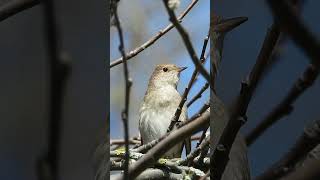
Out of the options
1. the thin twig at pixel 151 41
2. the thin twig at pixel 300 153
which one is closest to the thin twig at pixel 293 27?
the thin twig at pixel 300 153

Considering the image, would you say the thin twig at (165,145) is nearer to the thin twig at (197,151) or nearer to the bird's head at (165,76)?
the thin twig at (197,151)

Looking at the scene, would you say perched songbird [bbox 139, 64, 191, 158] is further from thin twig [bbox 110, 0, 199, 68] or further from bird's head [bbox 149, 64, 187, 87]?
thin twig [bbox 110, 0, 199, 68]

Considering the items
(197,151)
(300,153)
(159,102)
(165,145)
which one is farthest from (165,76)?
(300,153)

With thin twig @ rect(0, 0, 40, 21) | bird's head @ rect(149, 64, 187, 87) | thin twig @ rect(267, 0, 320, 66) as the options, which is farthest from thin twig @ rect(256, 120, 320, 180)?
bird's head @ rect(149, 64, 187, 87)

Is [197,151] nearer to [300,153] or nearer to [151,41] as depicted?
[151,41]

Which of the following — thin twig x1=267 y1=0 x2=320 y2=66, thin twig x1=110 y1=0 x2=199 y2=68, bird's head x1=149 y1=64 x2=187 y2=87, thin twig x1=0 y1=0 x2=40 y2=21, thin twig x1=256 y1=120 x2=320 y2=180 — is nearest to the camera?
thin twig x1=267 y1=0 x2=320 y2=66

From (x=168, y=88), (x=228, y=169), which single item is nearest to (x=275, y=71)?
(x=228, y=169)
